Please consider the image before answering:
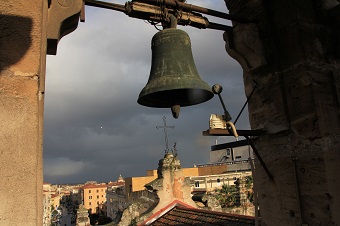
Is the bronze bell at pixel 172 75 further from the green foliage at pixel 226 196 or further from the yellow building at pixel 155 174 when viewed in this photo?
the yellow building at pixel 155 174

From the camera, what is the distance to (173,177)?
30.4ft

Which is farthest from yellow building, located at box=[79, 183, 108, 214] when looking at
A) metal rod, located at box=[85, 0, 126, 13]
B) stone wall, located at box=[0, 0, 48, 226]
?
stone wall, located at box=[0, 0, 48, 226]

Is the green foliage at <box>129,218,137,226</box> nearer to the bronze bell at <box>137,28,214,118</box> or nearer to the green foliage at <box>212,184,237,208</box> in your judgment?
the bronze bell at <box>137,28,214,118</box>

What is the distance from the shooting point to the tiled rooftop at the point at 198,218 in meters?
6.23

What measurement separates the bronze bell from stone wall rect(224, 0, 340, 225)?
0.66m

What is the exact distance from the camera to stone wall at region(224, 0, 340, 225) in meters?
2.95

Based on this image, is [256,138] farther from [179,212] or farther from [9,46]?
[179,212]

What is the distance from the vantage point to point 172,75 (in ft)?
9.73

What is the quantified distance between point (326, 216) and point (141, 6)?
244 cm

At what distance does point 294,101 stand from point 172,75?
1181 mm

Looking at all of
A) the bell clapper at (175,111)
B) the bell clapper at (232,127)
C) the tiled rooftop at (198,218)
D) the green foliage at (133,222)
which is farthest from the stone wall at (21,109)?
the green foliage at (133,222)

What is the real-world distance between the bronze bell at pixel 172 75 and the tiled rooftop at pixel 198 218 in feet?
11.4

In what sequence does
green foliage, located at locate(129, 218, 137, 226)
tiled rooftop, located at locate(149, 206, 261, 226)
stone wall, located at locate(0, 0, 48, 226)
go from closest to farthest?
stone wall, located at locate(0, 0, 48, 226) → tiled rooftop, located at locate(149, 206, 261, 226) → green foliage, located at locate(129, 218, 137, 226)

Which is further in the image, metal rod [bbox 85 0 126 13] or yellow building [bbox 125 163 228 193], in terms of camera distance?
yellow building [bbox 125 163 228 193]
